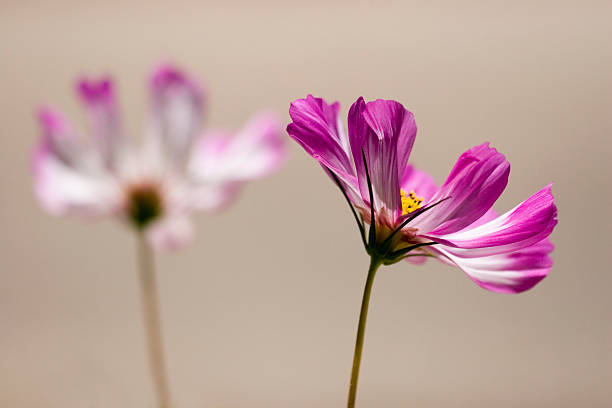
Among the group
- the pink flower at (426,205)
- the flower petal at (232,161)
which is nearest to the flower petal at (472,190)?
the pink flower at (426,205)

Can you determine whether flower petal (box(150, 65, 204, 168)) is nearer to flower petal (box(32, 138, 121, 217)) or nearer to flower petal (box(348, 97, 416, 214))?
flower petal (box(32, 138, 121, 217))

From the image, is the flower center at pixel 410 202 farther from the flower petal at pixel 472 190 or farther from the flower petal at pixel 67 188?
the flower petal at pixel 67 188

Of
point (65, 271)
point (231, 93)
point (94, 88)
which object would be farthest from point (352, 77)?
point (94, 88)

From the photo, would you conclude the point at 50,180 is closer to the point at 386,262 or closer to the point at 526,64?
the point at 386,262

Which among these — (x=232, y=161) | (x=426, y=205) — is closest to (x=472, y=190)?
(x=426, y=205)

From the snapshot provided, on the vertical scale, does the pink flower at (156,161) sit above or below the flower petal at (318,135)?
above

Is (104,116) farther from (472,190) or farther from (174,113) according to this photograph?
(472,190)
